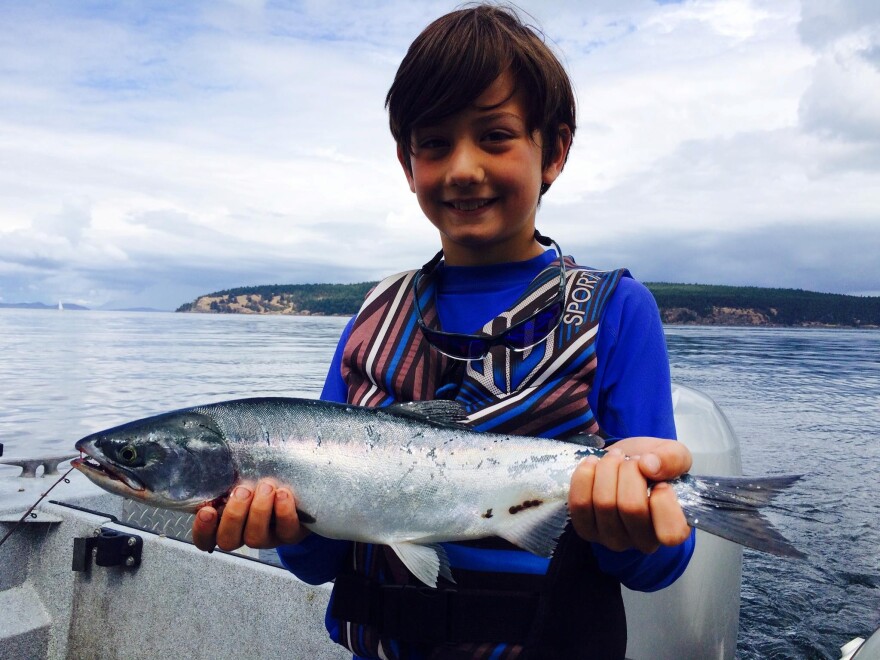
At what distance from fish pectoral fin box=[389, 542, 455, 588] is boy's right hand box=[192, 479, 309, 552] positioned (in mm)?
371

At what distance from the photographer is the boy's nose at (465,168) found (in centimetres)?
253

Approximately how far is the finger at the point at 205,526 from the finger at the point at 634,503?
1.36m

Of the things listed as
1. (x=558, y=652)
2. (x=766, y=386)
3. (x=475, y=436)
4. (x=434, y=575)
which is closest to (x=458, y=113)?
(x=475, y=436)

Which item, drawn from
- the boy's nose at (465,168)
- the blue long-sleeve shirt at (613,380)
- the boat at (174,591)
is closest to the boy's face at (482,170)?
the boy's nose at (465,168)

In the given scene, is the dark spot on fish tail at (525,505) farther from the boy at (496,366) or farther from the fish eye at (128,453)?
the fish eye at (128,453)

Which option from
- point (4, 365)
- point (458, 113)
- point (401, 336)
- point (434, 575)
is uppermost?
point (458, 113)

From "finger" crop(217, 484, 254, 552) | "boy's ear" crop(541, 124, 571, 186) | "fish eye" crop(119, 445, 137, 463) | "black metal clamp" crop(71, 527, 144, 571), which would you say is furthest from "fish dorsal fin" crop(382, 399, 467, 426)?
"black metal clamp" crop(71, 527, 144, 571)

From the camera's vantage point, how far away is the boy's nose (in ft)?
8.30

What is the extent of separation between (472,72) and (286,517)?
1673 millimetres

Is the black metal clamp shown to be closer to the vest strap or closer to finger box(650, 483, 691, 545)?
the vest strap

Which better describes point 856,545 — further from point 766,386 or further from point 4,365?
point 4,365

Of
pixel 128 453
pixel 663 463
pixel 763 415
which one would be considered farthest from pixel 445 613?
pixel 763 415

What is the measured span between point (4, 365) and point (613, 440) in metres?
45.1

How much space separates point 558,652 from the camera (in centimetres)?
237
